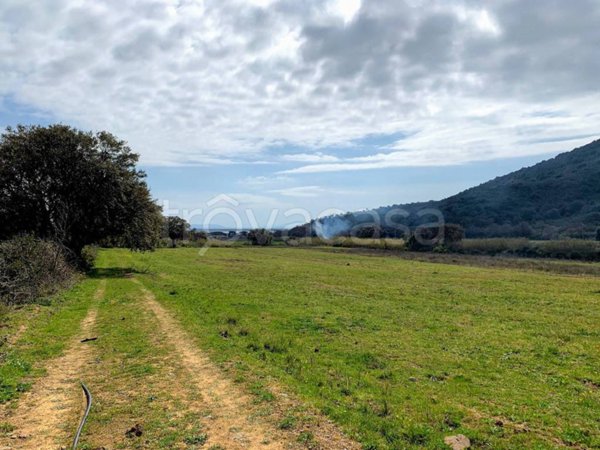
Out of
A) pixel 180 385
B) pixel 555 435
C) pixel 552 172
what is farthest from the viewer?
pixel 552 172

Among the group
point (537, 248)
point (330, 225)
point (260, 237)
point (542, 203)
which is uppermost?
point (542, 203)

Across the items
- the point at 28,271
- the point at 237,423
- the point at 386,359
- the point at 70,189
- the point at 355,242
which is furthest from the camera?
the point at 355,242

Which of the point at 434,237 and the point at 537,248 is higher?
the point at 434,237

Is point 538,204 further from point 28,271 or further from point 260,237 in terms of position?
point 28,271

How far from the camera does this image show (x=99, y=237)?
35125mm

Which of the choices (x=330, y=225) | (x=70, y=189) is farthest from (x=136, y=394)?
(x=330, y=225)

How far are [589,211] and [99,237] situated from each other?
379ft

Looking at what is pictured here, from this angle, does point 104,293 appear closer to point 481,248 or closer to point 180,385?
point 180,385

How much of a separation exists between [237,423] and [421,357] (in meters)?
5.49

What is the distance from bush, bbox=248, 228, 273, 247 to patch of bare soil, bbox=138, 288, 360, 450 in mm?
95341

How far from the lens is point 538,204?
123125 mm

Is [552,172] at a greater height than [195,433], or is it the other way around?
[552,172]

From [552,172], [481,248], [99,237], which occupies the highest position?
[552,172]

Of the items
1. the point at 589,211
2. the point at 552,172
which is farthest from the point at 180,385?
the point at 552,172
